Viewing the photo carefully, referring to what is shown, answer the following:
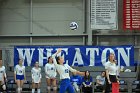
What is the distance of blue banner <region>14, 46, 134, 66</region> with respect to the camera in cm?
1858

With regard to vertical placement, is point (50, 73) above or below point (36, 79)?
above

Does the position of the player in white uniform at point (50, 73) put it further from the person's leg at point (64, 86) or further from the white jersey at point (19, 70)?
the person's leg at point (64, 86)

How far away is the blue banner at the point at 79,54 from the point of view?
1858 centimetres

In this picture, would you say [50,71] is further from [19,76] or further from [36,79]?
[19,76]

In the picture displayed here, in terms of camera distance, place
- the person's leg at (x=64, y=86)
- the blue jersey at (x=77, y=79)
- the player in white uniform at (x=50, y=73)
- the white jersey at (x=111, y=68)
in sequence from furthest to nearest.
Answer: the player in white uniform at (x=50, y=73) → the blue jersey at (x=77, y=79) → the white jersey at (x=111, y=68) → the person's leg at (x=64, y=86)

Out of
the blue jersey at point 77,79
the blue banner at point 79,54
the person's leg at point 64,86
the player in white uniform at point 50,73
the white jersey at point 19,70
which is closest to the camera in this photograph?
the person's leg at point 64,86

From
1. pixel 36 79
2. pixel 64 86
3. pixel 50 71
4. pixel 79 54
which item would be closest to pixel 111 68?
pixel 64 86

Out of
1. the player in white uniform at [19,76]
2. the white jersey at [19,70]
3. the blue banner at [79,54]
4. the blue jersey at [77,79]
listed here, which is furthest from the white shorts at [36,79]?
the blue banner at [79,54]

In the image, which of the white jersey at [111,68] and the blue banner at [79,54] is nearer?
the white jersey at [111,68]

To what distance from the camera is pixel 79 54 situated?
1894 cm

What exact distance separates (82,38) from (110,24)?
7.21 feet

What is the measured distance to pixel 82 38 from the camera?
20.7 m

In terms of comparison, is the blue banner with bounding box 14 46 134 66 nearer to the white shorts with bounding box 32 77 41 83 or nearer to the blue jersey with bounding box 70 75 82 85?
the blue jersey with bounding box 70 75 82 85

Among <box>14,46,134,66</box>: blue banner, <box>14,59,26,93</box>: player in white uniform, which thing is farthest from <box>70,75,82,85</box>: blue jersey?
<box>14,59,26,93</box>: player in white uniform
